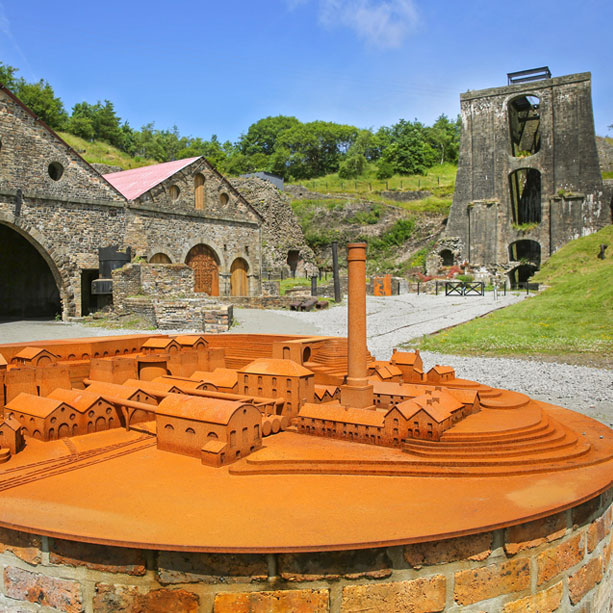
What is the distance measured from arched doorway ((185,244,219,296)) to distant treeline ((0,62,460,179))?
3264 cm

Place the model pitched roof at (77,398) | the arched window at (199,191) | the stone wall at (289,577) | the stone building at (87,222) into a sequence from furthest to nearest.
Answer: the arched window at (199,191) → the stone building at (87,222) → the model pitched roof at (77,398) → the stone wall at (289,577)

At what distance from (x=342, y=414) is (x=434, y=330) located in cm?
1290

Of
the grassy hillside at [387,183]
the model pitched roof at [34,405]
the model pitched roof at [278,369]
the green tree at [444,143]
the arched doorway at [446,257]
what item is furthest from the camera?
the green tree at [444,143]

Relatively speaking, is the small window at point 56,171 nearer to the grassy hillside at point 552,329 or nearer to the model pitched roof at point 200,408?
the grassy hillside at point 552,329

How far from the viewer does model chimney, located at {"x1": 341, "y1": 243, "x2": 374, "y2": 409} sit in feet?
14.5

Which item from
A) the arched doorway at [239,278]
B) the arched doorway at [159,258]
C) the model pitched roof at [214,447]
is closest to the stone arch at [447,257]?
the arched doorway at [239,278]

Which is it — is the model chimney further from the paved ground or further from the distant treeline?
the distant treeline

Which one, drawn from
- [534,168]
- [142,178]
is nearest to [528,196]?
[534,168]

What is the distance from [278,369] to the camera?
483 cm

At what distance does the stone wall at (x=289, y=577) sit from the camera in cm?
248

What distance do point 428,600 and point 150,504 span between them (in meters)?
1.47

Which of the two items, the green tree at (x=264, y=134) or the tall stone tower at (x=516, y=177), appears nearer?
the tall stone tower at (x=516, y=177)

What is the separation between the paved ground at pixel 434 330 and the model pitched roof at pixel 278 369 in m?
4.24

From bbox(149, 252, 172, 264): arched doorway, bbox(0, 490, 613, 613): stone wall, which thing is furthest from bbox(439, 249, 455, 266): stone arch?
bbox(0, 490, 613, 613): stone wall
